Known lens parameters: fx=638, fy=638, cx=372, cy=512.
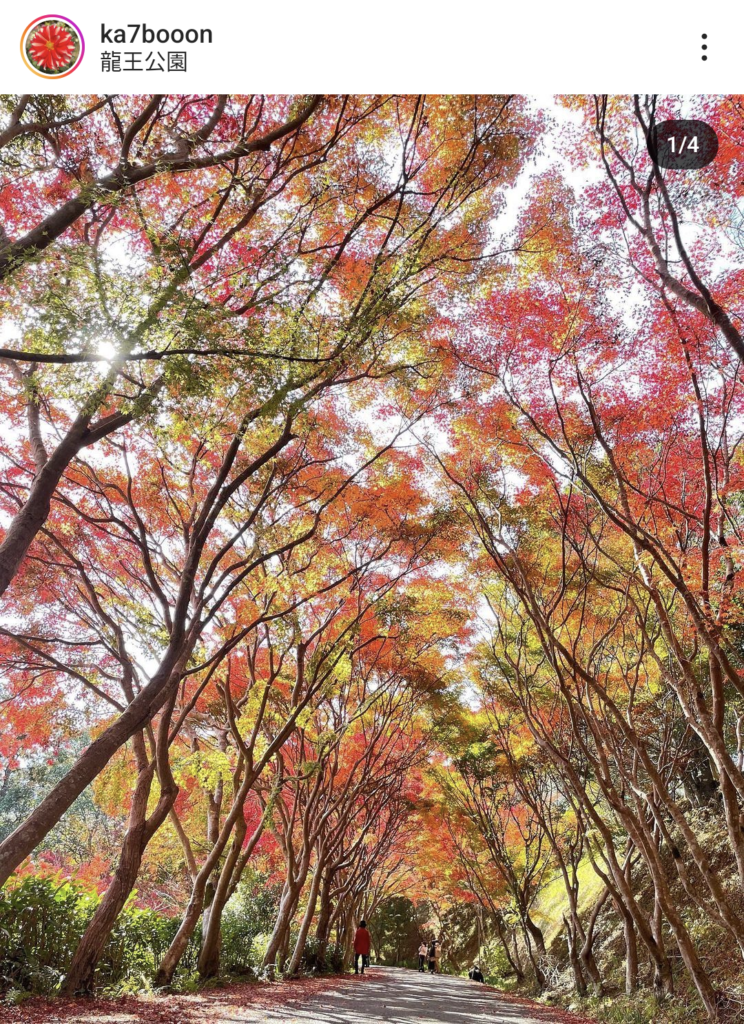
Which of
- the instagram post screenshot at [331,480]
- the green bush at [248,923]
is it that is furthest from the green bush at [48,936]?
the green bush at [248,923]

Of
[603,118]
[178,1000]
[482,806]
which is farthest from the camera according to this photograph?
[482,806]

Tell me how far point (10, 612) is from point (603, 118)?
424 inches

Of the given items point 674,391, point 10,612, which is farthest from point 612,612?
point 10,612

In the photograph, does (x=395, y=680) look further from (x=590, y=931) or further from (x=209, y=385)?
(x=209, y=385)

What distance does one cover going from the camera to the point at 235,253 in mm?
7312
